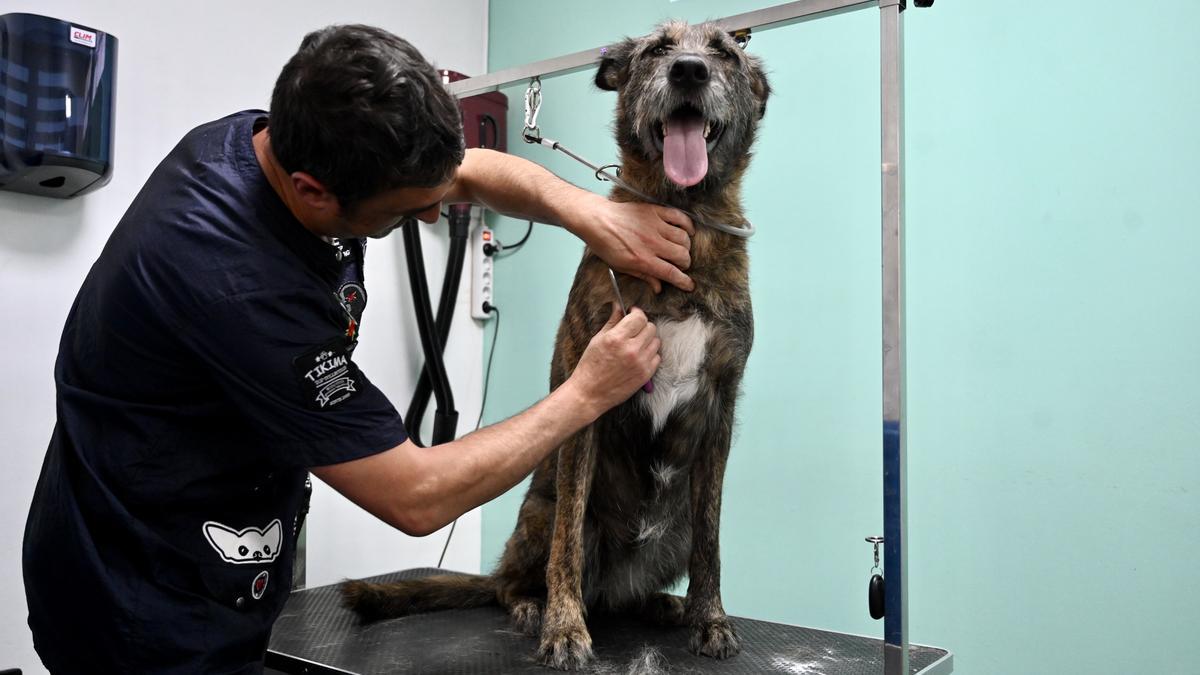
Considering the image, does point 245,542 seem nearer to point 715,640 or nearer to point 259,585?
point 259,585

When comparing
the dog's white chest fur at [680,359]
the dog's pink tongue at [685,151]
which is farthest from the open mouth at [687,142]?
the dog's white chest fur at [680,359]

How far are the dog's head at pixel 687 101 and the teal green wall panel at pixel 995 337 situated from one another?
1.86ft

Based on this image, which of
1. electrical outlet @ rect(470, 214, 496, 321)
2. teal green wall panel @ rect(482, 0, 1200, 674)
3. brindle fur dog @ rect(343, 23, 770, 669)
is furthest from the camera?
electrical outlet @ rect(470, 214, 496, 321)

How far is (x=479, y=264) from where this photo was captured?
334cm

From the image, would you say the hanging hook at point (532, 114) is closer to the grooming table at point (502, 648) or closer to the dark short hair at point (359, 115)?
the dark short hair at point (359, 115)

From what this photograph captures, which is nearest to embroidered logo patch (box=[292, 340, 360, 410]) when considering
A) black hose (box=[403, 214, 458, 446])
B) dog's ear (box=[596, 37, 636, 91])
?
dog's ear (box=[596, 37, 636, 91])

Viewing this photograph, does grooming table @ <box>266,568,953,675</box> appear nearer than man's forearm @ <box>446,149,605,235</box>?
Yes

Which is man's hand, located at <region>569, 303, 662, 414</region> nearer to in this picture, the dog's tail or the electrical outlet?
the dog's tail

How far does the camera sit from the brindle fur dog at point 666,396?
5.35ft

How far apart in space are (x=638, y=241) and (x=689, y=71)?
311 mm

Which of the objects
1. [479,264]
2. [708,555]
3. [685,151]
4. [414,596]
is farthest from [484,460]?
[479,264]

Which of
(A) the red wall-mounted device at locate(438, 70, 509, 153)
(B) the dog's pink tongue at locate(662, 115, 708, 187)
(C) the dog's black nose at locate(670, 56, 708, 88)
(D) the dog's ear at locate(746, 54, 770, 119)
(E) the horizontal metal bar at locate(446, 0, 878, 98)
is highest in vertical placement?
(A) the red wall-mounted device at locate(438, 70, 509, 153)

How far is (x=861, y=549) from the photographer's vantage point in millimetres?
2490

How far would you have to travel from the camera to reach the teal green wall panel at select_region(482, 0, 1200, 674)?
6.88 ft
